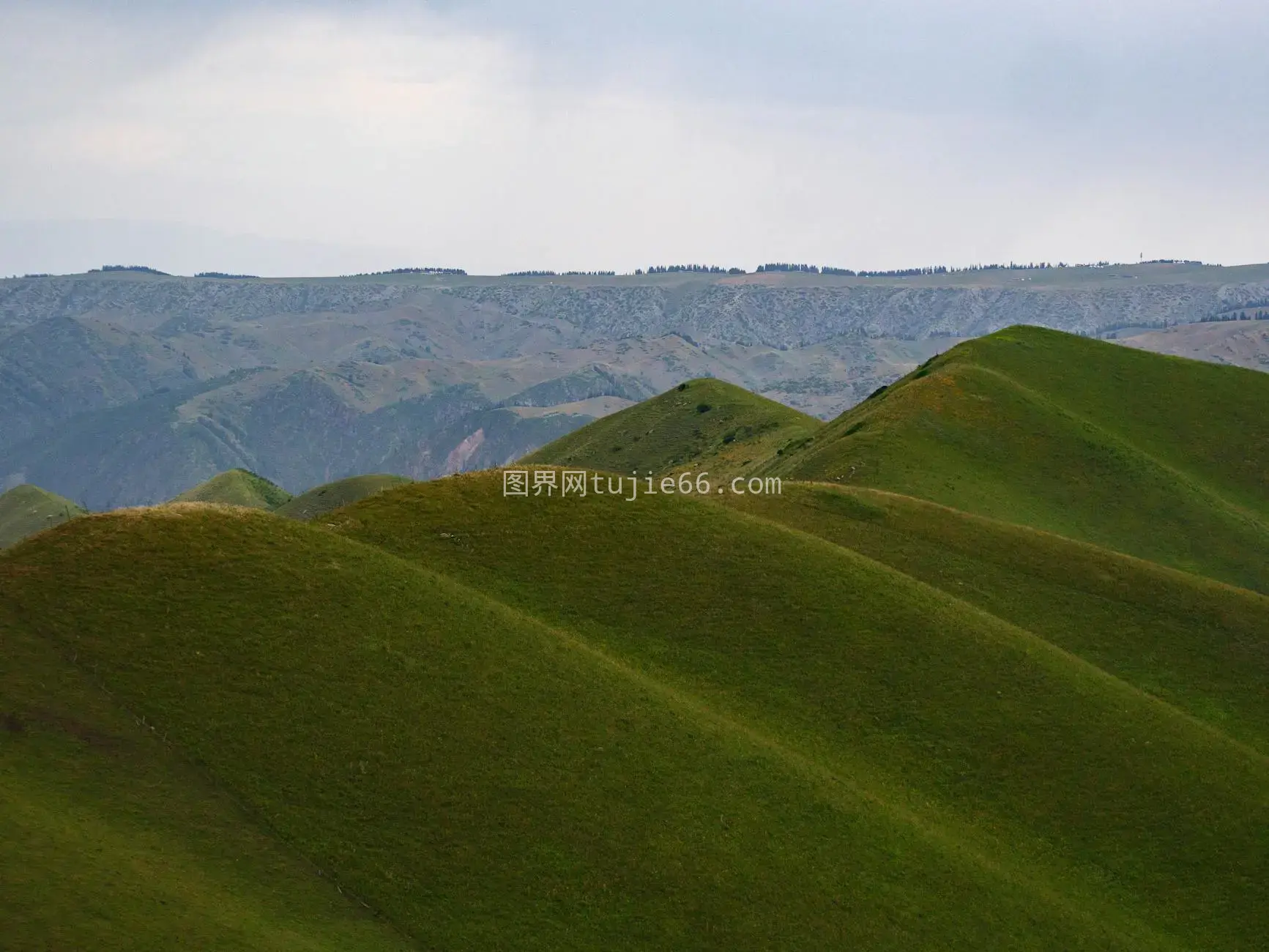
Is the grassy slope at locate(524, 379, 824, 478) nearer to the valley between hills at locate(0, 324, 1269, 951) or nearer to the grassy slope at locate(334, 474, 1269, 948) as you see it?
the grassy slope at locate(334, 474, 1269, 948)

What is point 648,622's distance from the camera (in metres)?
63.8

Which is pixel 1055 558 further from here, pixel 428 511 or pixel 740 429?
pixel 740 429

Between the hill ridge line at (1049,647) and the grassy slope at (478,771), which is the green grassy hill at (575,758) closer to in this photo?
the grassy slope at (478,771)

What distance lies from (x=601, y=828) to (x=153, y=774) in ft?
53.5

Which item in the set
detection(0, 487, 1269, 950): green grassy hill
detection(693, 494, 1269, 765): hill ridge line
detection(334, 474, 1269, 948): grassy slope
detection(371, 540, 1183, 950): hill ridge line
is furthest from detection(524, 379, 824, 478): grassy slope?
detection(371, 540, 1183, 950): hill ridge line

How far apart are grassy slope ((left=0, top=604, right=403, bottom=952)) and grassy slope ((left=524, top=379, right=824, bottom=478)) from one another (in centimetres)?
10483

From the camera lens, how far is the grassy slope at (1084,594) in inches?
2734

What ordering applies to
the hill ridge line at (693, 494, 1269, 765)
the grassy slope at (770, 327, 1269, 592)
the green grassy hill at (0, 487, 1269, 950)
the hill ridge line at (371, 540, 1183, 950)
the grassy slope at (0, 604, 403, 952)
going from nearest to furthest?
the grassy slope at (0, 604, 403, 952) → the green grassy hill at (0, 487, 1269, 950) → the hill ridge line at (371, 540, 1183, 950) → the hill ridge line at (693, 494, 1269, 765) → the grassy slope at (770, 327, 1269, 592)

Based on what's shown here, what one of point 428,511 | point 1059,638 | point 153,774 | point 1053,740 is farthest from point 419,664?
point 1059,638

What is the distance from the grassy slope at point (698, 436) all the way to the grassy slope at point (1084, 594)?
59627 mm

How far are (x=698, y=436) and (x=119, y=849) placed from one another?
141059 mm

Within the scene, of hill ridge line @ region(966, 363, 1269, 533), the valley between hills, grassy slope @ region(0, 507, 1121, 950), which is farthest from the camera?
hill ridge line @ region(966, 363, 1269, 533)

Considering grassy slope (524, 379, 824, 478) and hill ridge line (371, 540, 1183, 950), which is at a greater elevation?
grassy slope (524, 379, 824, 478)

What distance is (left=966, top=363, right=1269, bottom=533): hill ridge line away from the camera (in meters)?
119
